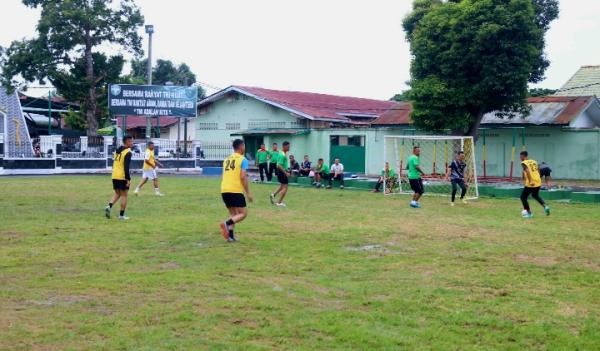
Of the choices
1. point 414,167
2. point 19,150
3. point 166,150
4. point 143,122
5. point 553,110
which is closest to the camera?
point 414,167

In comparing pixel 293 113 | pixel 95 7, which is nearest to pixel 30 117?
pixel 95 7

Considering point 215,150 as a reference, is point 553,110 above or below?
above

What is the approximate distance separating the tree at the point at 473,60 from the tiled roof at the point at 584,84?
915 cm

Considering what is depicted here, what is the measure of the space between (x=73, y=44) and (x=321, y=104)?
15814 mm

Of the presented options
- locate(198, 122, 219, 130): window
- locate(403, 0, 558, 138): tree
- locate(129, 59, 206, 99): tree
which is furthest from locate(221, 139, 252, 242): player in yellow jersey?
locate(129, 59, 206, 99): tree

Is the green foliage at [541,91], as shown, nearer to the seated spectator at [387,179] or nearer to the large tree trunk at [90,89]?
the seated spectator at [387,179]

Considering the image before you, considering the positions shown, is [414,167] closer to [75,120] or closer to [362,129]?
[362,129]

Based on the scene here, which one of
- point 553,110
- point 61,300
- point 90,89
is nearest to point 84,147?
point 90,89

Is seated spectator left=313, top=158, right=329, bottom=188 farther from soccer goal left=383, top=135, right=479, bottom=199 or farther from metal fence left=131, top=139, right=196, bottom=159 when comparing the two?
metal fence left=131, top=139, right=196, bottom=159

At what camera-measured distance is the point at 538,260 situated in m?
10.6

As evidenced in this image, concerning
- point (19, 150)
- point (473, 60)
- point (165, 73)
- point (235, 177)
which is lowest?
point (235, 177)

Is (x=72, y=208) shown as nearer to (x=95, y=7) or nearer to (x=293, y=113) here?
(x=293, y=113)

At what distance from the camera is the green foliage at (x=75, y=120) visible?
2361 inches

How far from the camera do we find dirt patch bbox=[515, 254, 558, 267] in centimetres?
1036
